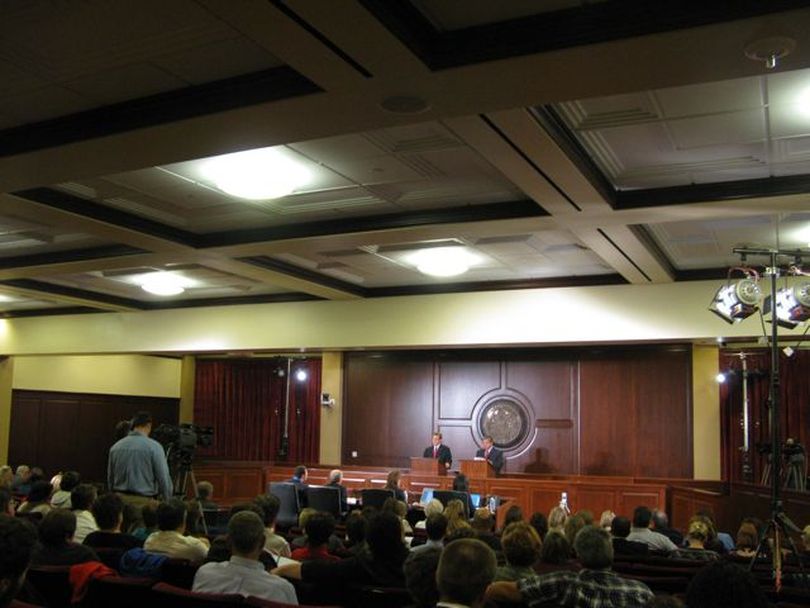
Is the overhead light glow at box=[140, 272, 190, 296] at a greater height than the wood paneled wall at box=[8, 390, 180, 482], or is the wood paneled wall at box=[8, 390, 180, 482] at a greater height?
the overhead light glow at box=[140, 272, 190, 296]

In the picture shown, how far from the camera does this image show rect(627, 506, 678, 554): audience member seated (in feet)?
21.3

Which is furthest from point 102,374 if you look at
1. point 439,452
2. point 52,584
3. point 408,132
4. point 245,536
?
point 245,536

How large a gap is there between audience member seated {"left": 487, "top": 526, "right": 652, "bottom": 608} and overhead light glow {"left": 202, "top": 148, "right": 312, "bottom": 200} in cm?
368

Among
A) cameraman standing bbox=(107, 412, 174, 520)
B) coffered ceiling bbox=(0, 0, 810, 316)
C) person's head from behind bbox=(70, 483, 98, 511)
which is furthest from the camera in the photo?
cameraman standing bbox=(107, 412, 174, 520)

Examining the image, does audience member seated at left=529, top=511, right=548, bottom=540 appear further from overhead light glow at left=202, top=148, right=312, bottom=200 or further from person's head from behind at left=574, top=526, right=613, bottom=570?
overhead light glow at left=202, top=148, right=312, bottom=200

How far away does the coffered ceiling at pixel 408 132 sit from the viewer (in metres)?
3.90

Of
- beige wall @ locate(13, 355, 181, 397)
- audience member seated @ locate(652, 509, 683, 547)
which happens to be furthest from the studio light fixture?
beige wall @ locate(13, 355, 181, 397)

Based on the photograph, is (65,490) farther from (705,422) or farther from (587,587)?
(705,422)

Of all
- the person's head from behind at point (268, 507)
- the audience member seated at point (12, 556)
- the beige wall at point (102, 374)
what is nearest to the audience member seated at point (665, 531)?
the person's head from behind at point (268, 507)

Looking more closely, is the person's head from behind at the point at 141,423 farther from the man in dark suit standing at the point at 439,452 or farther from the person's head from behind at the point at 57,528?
the man in dark suit standing at the point at 439,452

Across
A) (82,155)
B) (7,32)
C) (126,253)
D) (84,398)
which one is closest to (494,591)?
(7,32)

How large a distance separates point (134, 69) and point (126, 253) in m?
4.83

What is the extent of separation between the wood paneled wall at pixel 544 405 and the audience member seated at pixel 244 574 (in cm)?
994

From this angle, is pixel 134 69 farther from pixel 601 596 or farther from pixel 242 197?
pixel 601 596
